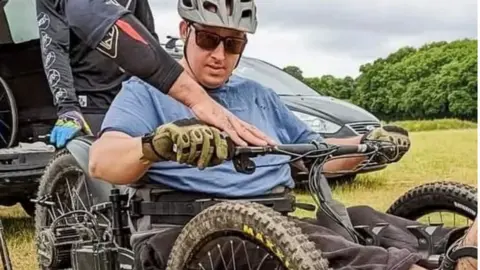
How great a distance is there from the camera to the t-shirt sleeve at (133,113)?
265 cm

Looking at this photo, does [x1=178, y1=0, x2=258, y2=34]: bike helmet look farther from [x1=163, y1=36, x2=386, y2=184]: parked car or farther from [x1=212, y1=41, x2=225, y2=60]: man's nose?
[x1=163, y1=36, x2=386, y2=184]: parked car

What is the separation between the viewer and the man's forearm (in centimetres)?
252

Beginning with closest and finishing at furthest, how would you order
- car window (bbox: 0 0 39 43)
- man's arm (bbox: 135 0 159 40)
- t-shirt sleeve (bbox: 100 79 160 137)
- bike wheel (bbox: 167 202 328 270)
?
bike wheel (bbox: 167 202 328 270), t-shirt sleeve (bbox: 100 79 160 137), man's arm (bbox: 135 0 159 40), car window (bbox: 0 0 39 43)

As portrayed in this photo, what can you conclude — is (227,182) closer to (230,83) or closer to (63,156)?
(230,83)

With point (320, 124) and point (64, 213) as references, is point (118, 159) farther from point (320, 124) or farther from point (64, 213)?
point (320, 124)

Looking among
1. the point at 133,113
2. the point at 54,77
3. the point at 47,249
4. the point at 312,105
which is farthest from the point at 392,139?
the point at 312,105

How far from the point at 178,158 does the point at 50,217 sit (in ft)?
6.01

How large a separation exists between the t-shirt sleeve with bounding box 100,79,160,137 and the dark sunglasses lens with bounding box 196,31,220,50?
0.67ft

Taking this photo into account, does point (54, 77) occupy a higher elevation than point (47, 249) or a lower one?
higher

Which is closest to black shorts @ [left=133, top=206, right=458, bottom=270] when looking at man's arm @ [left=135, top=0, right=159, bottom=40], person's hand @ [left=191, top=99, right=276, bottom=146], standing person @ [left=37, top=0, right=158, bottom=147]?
person's hand @ [left=191, top=99, right=276, bottom=146]

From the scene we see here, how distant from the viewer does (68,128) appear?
3.71 m

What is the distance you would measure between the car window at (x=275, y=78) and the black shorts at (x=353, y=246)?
461 cm

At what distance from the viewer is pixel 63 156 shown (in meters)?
3.77

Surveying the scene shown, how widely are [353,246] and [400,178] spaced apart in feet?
18.2
